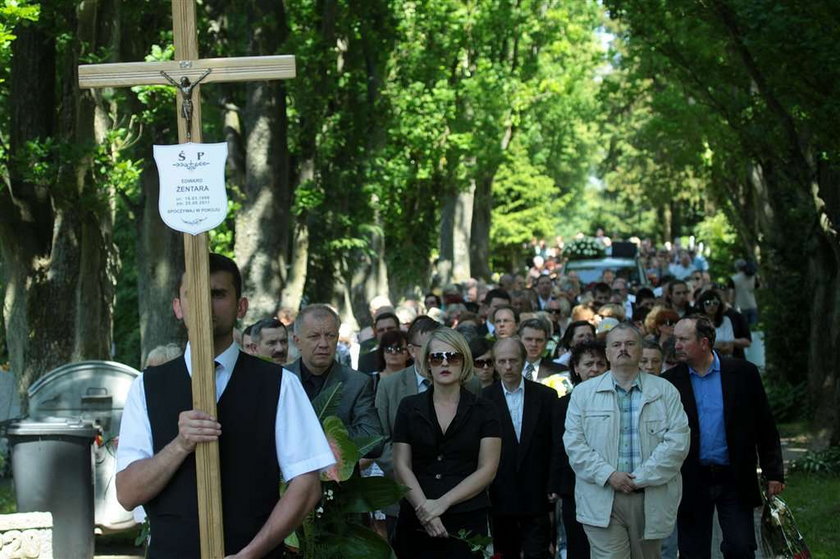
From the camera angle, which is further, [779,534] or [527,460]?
[527,460]

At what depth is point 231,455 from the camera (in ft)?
16.7

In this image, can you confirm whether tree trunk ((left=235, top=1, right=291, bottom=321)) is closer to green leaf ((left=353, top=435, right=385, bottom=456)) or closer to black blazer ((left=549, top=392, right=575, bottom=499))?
black blazer ((left=549, top=392, right=575, bottom=499))

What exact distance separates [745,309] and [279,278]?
429 inches

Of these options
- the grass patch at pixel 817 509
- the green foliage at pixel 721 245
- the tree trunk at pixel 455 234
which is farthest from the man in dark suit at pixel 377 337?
the tree trunk at pixel 455 234

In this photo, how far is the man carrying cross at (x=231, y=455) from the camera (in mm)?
5078

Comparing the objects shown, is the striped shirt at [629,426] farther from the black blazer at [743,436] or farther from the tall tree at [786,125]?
the tall tree at [786,125]

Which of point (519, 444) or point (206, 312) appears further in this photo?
point (519, 444)

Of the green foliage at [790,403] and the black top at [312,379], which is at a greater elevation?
the black top at [312,379]

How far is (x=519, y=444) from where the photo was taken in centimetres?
993

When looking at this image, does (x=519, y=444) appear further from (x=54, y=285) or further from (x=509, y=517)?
(x=54, y=285)

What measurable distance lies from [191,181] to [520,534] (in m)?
5.22

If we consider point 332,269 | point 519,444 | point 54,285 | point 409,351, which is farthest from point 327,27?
point 519,444

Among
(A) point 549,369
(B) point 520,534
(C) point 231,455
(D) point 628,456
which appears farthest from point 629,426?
(C) point 231,455

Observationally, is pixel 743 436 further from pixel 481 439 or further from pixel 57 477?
pixel 57 477
